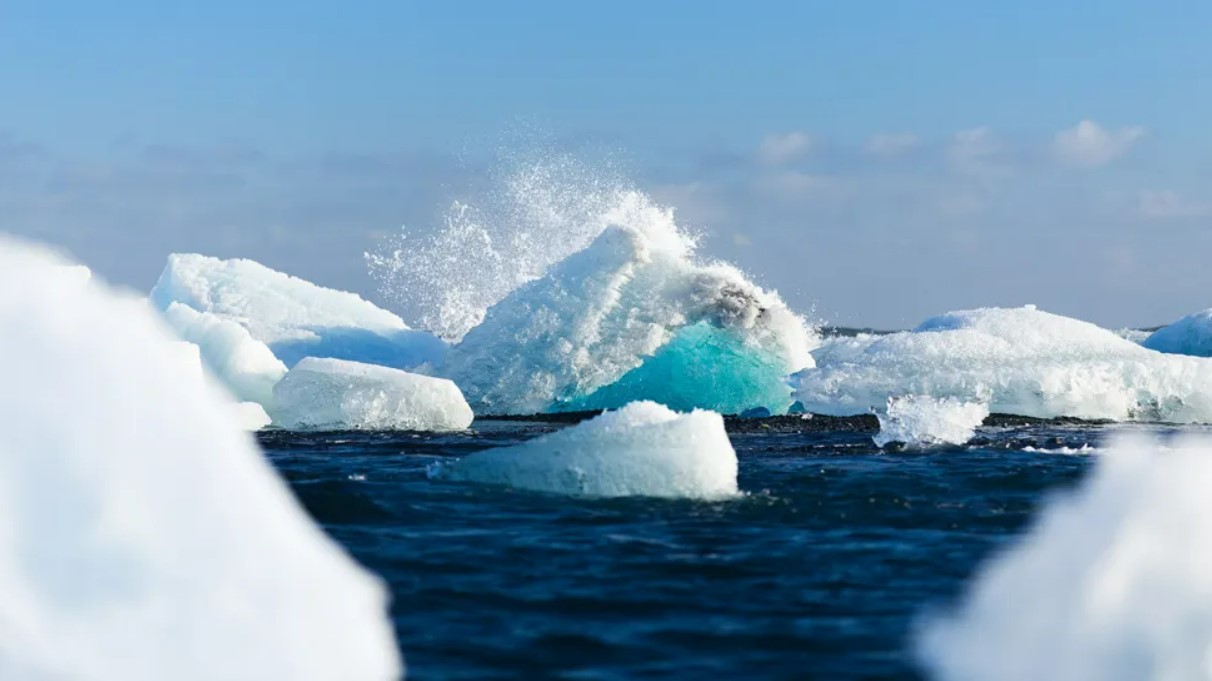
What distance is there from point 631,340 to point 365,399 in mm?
4921

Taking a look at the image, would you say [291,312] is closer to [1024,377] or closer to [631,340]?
[631,340]

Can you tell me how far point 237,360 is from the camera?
24.8m

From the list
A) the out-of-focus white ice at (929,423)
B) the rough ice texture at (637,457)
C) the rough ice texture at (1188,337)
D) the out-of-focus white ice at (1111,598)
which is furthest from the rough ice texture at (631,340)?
the out-of-focus white ice at (1111,598)

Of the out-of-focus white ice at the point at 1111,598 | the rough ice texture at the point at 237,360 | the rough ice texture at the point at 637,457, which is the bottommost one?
the out-of-focus white ice at the point at 1111,598

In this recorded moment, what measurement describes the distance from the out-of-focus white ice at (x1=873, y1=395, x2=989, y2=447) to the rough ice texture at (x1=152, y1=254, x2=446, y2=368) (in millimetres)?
12295

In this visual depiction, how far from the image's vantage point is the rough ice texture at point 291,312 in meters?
29.7

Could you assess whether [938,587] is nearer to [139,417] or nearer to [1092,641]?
[1092,641]

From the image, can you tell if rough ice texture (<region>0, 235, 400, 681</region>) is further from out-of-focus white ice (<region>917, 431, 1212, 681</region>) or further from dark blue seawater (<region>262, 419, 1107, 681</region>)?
out-of-focus white ice (<region>917, 431, 1212, 681</region>)

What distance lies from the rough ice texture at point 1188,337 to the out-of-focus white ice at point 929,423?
1710 cm

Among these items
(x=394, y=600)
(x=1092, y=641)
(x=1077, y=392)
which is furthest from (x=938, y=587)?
(x=1077, y=392)

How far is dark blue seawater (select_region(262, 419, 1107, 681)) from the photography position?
7625mm

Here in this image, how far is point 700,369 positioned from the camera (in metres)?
26.0

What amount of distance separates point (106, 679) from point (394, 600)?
2693mm

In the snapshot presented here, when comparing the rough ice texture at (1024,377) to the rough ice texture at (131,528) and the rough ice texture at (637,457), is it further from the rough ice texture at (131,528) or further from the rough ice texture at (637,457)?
the rough ice texture at (131,528)
